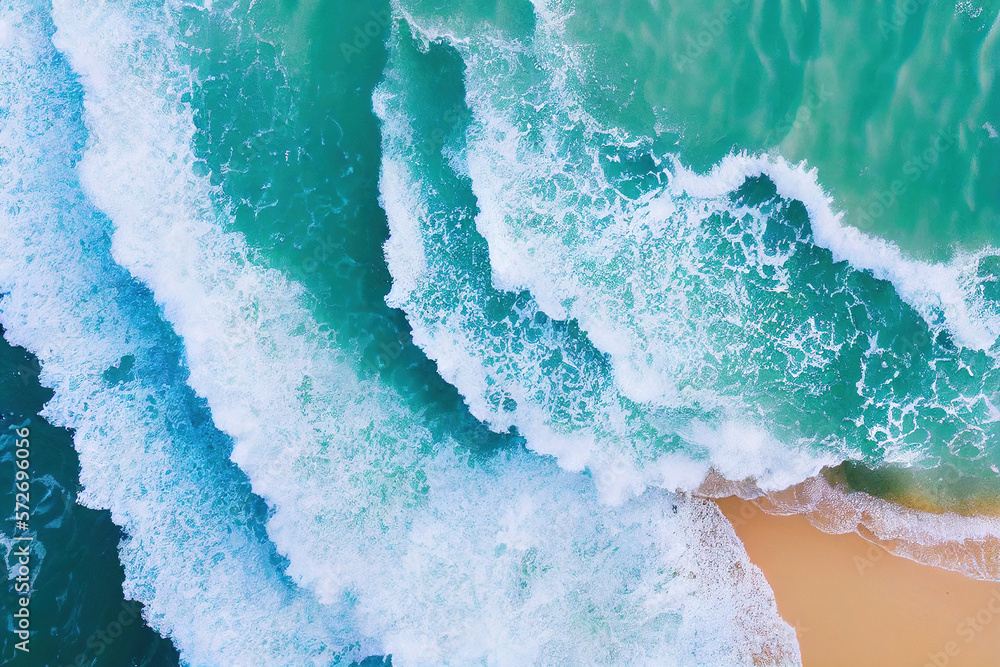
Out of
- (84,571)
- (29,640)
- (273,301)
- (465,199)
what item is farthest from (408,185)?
(29,640)

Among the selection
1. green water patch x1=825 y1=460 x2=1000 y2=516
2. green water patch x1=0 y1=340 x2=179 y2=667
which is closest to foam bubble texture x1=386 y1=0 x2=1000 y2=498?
green water patch x1=825 y1=460 x2=1000 y2=516

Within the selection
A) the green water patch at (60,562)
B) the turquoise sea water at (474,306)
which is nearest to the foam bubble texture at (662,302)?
the turquoise sea water at (474,306)

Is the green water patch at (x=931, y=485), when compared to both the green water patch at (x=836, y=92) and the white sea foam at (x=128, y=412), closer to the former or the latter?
the green water patch at (x=836, y=92)

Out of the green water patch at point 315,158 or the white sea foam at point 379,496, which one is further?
the green water patch at point 315,158

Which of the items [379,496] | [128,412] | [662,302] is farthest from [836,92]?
[128,412]

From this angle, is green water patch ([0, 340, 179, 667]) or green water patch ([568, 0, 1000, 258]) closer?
green water patch ([568, 0, 1000, 258])

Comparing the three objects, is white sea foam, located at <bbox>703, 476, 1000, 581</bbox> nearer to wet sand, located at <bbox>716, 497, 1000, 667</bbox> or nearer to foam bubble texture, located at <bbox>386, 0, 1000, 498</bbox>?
wet sand, located at <bbox>716, 497, 1000, 667</bbox>
